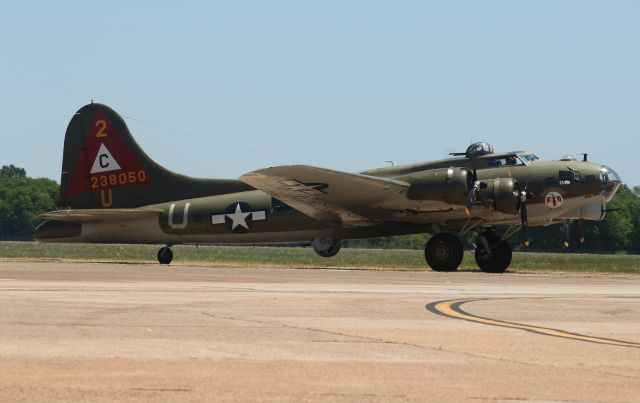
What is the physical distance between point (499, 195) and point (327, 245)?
7.60 metres

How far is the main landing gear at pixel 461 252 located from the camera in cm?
3316

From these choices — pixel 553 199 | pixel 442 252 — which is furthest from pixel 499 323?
pixel 442 252

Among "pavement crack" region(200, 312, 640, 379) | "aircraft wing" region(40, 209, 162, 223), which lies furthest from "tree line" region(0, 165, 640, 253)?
"pavement crack" region(200, 312, 640, 379)

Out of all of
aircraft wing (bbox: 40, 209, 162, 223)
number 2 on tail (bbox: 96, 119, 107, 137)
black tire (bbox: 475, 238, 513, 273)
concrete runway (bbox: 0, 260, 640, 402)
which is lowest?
concrete runway (bbox: 0, 260, 640, 402)

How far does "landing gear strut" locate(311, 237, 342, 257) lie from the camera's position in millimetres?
36938

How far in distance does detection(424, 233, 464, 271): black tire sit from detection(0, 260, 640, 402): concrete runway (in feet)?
46.9

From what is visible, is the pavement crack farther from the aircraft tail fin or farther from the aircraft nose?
the aircraft tail fin

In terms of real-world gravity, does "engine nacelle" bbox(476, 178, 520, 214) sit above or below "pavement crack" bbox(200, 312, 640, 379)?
above

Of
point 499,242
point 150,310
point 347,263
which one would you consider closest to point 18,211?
point 347,263

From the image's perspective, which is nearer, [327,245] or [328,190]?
[328,190]

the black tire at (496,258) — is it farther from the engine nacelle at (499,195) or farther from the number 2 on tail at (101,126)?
the number 2 on tail at (101,126)

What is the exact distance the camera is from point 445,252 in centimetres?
3331

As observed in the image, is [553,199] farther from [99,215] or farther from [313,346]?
[313,346]

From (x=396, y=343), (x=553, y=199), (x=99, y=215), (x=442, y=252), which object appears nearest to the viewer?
(x=396, y=343)
